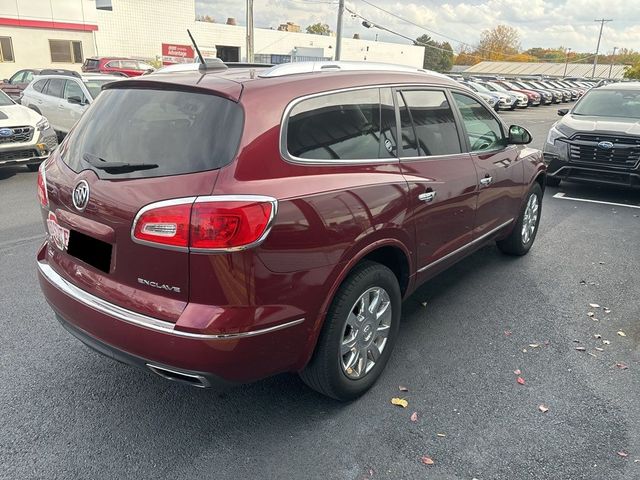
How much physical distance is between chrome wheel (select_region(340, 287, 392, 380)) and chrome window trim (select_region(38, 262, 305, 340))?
495mm

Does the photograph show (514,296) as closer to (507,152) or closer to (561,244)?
(507,152)

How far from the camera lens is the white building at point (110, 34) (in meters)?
30.0

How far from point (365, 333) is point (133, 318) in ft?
4.22

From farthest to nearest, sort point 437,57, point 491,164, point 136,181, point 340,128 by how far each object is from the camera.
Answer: point 437,57, point 491,164, point 340,128, point 136,181

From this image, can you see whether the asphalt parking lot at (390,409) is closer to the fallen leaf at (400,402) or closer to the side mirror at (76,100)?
the fallen leaf at (400,402)

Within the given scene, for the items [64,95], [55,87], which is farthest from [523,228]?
[55,87]

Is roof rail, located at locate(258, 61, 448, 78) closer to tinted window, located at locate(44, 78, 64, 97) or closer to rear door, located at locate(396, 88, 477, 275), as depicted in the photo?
rear door, located at locate(396, 88, 477, 275)

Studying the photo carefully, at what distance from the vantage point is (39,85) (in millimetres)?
12664

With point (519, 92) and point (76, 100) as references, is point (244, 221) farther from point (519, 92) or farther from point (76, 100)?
point (519, 92)

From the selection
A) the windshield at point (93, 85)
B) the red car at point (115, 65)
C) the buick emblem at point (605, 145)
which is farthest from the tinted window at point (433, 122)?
the red car at point (115, 65)

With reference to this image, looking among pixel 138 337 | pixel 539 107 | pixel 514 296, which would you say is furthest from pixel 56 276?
pixel 539 107

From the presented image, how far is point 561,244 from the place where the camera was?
19.9ft

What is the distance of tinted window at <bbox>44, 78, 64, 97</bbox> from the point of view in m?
11.8

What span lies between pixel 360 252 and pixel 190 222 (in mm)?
940
